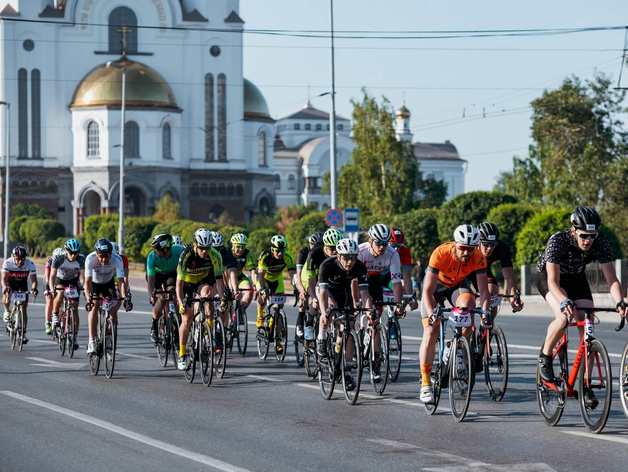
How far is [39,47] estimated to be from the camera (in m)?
93.1

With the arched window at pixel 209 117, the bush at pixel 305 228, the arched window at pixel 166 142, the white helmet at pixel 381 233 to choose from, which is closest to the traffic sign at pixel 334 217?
the bush at pixel 305 228

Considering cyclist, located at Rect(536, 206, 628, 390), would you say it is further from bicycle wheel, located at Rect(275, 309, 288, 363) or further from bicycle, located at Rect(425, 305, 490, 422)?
bicycle wheel, located at Rect(275, 309, 288, 363)

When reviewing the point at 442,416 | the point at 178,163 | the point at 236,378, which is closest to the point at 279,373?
the point at 236,378

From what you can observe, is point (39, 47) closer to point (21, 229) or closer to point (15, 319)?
point (21, 229)

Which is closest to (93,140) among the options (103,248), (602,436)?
(103,248)

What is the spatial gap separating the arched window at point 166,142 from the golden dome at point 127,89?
184 cm

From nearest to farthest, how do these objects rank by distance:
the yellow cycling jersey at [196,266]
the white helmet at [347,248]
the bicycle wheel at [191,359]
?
1. the white helmet at [347,248]
2. the bicycle wheel at [191,359]
3. the yellow cycling jersey at [196,266]

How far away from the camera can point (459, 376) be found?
34.3 feet

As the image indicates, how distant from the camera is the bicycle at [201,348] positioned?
43.8 feet

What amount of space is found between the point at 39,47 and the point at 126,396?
277 ft

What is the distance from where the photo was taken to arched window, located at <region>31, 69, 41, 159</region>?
9219 centimetres

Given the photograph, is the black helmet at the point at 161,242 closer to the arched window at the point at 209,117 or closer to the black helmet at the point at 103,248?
the black helmet at the point at 103,248

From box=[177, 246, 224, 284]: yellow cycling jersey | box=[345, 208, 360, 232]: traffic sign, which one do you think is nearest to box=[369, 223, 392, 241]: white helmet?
box=[177, 246, 224, 284]: yellow cycling jersey

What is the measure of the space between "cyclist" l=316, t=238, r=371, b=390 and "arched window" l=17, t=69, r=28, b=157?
8246cm
